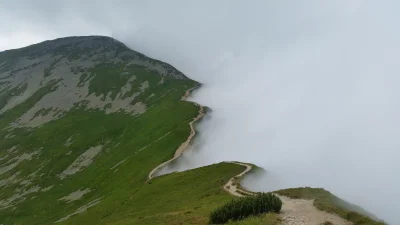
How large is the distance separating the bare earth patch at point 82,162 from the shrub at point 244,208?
126 m

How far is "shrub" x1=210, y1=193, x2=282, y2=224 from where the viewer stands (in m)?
44.3

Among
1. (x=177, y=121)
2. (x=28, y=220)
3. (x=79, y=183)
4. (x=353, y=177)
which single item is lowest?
(x=28, y=220)

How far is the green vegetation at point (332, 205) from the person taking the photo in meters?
41.7

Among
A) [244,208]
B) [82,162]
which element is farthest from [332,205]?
[82,162]

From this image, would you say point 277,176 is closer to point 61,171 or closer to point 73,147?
point 61,171

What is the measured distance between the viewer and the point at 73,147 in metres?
186

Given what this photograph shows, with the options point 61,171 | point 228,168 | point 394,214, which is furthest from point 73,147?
point 394,214

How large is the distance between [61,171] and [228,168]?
94.2 m

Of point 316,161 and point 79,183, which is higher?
point 316,161

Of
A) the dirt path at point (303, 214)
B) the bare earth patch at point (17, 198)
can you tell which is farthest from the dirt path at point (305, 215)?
the bare earth patch at point (17, 198)

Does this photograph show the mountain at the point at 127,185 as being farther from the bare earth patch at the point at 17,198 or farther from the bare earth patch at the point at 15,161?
the bare earth patch at the point at 15,161

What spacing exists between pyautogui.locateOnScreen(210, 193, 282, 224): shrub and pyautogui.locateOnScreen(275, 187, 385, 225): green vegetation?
7.22 meters

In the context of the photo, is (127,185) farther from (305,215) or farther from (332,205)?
(305,215)

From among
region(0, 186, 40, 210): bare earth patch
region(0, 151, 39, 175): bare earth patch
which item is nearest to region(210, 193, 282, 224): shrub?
region(0, 186, 40, 210): bare earth patch
